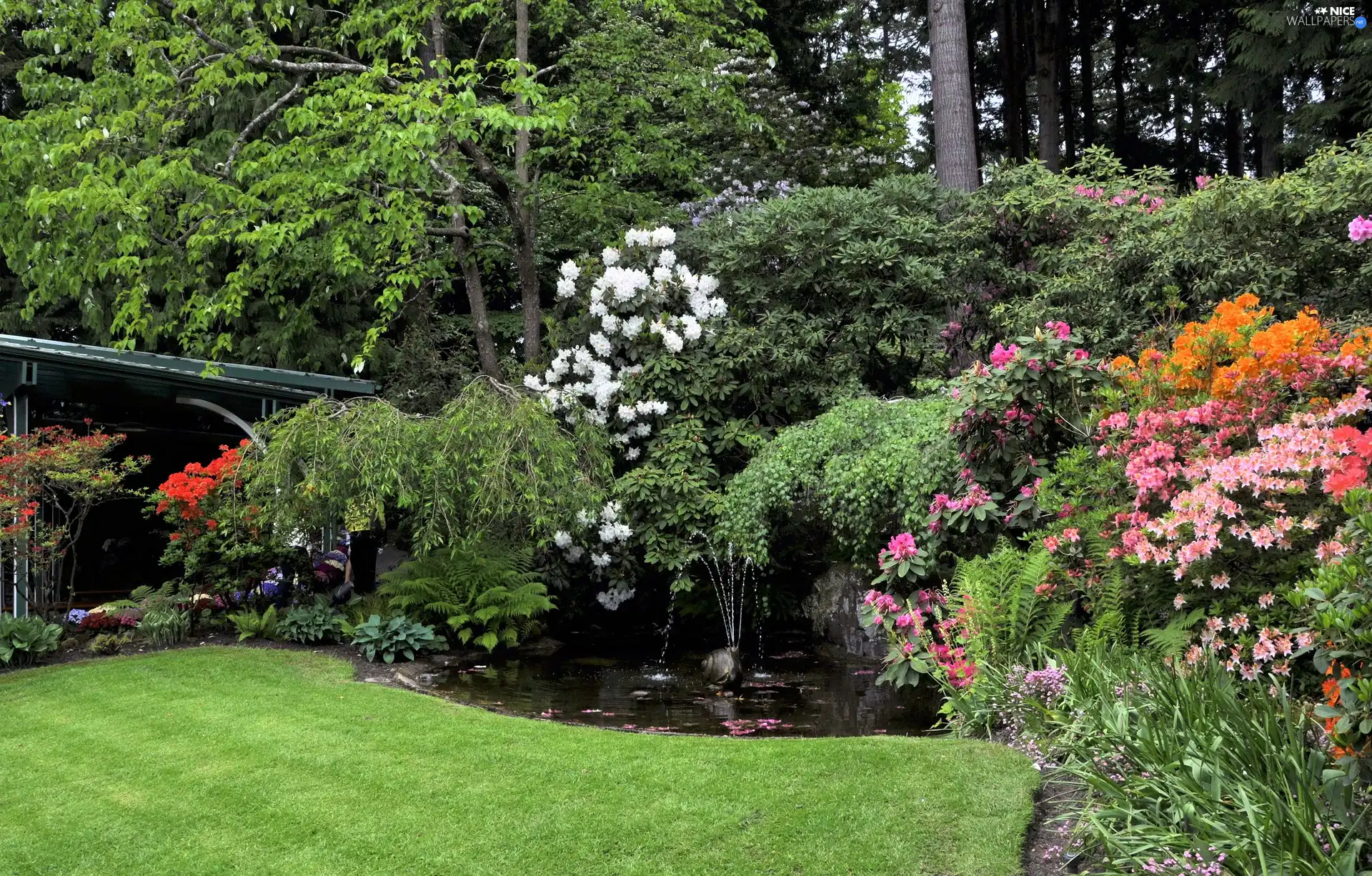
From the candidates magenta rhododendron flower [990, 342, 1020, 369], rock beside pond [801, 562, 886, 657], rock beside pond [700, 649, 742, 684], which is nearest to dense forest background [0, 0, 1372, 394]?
rock beside pond [801, 562, 886, 657]

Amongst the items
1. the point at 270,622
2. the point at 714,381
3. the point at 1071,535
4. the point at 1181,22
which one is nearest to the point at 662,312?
the point at 714,381

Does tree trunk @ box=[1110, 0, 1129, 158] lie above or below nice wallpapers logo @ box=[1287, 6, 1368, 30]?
above

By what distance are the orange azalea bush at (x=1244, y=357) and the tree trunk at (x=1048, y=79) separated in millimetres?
10775

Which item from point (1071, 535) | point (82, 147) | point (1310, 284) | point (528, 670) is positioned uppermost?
point (82, 147)

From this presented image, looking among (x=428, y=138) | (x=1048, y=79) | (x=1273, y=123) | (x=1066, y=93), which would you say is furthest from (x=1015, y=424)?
(x=1066, y=93)

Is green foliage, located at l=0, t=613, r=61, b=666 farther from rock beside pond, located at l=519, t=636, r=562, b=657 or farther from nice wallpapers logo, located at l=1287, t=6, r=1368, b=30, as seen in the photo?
nice wallpapers logo, located at l=1287, t=6, r=1368, b=30

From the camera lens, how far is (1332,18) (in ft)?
37.8

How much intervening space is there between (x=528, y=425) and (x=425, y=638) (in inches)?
78.2

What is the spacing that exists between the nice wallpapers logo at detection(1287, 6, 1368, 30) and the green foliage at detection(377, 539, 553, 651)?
35.6 feet

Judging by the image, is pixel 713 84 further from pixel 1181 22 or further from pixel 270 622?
pixel 1181 22

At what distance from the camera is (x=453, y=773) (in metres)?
4.81

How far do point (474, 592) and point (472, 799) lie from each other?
14.3ft

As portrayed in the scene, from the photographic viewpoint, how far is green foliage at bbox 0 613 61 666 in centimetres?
757

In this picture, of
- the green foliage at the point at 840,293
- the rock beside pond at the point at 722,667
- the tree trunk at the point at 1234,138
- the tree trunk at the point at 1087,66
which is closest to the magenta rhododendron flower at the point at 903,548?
the rock beside pond at the point at 722,667
